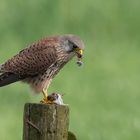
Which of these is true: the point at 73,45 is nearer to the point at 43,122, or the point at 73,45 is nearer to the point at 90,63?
the point at 43,122

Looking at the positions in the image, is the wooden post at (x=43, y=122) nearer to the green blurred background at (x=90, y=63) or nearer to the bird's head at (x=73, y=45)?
the bird's head at (x=73, y=45)

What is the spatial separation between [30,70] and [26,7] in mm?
7386

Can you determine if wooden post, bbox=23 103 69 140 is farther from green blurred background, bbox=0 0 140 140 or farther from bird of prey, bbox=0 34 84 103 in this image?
green blurred background, bbox=0 0 140 140

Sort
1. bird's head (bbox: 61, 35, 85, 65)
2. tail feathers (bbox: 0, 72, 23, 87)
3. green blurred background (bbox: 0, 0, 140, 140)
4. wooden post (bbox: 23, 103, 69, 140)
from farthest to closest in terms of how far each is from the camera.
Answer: green blurred background (bbox: 0, 0, 140, 140) < tail feathers (bbox: 0, 72, 23, 87) < bird's head (bbox: 61, 35, 85, 65) < wooden post (bbox: 23, 103, 69, 140)

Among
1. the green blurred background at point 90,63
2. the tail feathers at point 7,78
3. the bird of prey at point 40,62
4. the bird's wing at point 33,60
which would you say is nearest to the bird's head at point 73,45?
the bird of prey at point 40,62

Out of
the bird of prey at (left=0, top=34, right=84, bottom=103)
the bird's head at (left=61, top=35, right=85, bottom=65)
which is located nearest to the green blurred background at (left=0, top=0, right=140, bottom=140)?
the bird of prey at (left=0, top=34, right=84, bottom=103)

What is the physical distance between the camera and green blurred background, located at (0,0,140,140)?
11.4m

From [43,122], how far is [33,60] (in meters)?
2.41

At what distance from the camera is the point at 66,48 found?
897 centimetres

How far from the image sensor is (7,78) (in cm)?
881

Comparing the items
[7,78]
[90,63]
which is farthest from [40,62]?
[90,63]

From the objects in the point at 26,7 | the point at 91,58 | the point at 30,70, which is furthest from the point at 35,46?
the point at 26,7

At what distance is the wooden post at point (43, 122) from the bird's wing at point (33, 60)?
2.26 m

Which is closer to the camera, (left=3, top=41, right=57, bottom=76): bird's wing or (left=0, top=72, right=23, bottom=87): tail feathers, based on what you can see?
(left=0, top=72, right=23, bottom=87): tail feathers
